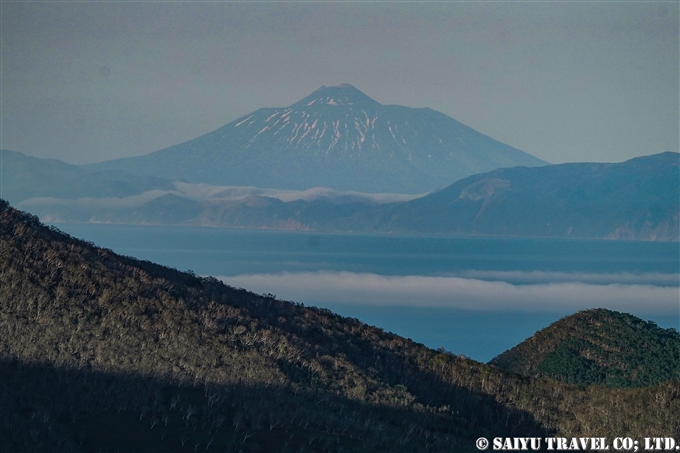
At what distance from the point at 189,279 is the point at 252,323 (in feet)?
19.0

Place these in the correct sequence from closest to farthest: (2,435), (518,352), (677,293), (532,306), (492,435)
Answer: (2,435), (492,435), (518,352), (532,306), (677,293)

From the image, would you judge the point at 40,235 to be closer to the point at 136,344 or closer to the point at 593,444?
the point at 136,344

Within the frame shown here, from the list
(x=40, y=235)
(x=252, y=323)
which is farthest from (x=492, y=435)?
(x=40, y=235)

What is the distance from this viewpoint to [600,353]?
151 ft

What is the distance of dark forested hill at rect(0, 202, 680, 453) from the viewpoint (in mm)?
25984

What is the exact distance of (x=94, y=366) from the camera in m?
29.1

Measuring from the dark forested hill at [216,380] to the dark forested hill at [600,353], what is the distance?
7920mm

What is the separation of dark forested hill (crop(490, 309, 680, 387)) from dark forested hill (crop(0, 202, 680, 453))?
792cm

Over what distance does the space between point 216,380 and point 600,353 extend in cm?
2176

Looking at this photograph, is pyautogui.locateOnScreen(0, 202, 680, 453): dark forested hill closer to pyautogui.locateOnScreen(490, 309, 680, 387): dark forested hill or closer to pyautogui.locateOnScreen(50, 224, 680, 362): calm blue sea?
pyautogui.locateOnScreen(490, 309, 680, 387): dark forested hill

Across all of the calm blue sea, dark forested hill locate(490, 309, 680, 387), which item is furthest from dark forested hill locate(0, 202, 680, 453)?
the calm blue sea

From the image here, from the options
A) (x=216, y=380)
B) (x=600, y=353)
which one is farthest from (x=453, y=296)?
(x=216, y=380)

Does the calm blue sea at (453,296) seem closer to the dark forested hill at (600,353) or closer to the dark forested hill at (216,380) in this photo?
the dark forested hill at (600,353)

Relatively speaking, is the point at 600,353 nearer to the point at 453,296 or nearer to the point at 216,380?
the point at 216,380
